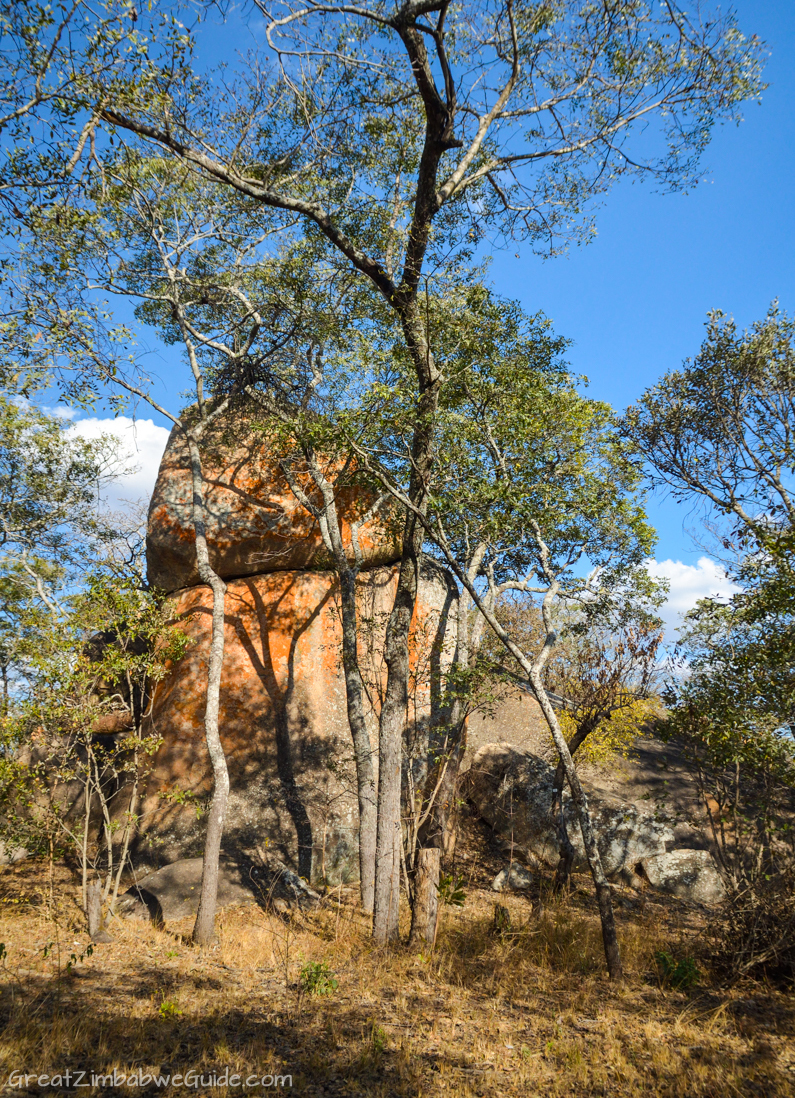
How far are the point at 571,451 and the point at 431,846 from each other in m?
6.85

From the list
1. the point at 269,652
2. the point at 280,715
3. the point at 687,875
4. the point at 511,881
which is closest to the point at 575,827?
the point at 511,881

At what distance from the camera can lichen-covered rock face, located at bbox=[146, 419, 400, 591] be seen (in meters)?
14.9

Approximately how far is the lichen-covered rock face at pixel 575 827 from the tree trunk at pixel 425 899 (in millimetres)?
3480

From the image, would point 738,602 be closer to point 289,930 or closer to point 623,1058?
point 623,1058

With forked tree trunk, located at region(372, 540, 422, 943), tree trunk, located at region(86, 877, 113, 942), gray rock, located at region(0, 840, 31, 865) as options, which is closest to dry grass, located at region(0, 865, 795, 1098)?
tree trunk, located at region(86, 877, 113, 942)

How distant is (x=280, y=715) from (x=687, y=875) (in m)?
9.14

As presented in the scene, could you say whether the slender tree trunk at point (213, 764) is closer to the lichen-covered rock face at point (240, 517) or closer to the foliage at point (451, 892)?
the lichen-covered rock face at point (240, 517)

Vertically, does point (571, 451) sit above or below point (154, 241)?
below

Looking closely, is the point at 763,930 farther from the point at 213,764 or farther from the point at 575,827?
the point at 213,764

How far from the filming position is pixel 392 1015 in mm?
7039

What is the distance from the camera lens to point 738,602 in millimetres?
9711

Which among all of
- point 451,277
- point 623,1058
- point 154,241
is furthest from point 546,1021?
point 154,241

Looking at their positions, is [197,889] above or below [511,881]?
above

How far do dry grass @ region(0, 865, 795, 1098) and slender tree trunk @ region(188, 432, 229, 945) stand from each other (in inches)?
18.8
